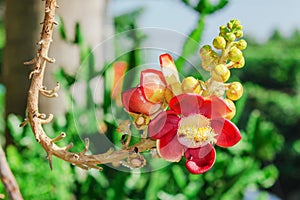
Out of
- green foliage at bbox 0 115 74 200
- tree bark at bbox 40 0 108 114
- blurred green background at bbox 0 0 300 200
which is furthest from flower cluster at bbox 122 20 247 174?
tree bark at bbox 40 0 108 114

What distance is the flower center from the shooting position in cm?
37

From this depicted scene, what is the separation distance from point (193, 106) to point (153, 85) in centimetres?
3

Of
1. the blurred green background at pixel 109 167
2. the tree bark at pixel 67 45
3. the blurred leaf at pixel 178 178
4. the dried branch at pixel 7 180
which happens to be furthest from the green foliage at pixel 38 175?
the dried branch at pixel 7 180

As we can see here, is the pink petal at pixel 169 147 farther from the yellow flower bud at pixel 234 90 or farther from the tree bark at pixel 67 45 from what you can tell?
the tree bark at pixel 67 45

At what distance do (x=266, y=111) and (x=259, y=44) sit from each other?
2.17 meters

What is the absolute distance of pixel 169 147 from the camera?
37 centimetres

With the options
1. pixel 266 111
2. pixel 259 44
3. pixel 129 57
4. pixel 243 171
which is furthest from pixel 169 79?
pixel 259 44

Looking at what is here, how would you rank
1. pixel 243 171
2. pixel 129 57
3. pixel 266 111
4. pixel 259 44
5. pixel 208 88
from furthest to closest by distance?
1. pixel 259 44
2. pixel 266 111
3. pixel 243 171
4. pixel 129 57
5. pixel 208 88

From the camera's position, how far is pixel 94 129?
3.99ft

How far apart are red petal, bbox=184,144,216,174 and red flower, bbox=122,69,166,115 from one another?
0.03 meters

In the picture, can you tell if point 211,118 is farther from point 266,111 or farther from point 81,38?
point 266,111

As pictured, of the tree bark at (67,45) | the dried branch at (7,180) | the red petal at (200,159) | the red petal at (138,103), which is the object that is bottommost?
the tree bark at (67,45)

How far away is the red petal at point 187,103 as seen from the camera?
14.1 inches

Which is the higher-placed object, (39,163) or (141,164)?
(141,164)
